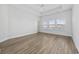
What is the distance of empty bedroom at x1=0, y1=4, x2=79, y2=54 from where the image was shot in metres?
1.75

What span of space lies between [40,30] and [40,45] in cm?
42

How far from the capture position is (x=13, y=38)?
189cm

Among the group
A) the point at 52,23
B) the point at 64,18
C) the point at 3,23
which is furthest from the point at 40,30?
the point at 3,23

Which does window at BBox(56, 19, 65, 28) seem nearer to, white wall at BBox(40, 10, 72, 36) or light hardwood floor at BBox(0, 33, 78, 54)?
white wall at BBox(40, 10, 72, 36)

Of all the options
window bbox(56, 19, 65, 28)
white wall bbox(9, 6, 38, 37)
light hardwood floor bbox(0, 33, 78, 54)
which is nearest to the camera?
light hardwood floor bbox(0, 33, 78, 54)

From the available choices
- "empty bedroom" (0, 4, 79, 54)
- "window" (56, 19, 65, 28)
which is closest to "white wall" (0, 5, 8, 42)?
"empty bedroom" (0, 4, 79, 54)

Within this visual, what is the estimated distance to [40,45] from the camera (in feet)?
6.11

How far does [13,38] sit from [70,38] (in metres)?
1.60

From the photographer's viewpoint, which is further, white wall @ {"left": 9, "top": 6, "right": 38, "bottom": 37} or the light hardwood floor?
white wall @ {"left": 9, "top": 6, "right": 38, "bottom": 37}

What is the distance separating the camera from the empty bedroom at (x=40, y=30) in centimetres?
175
